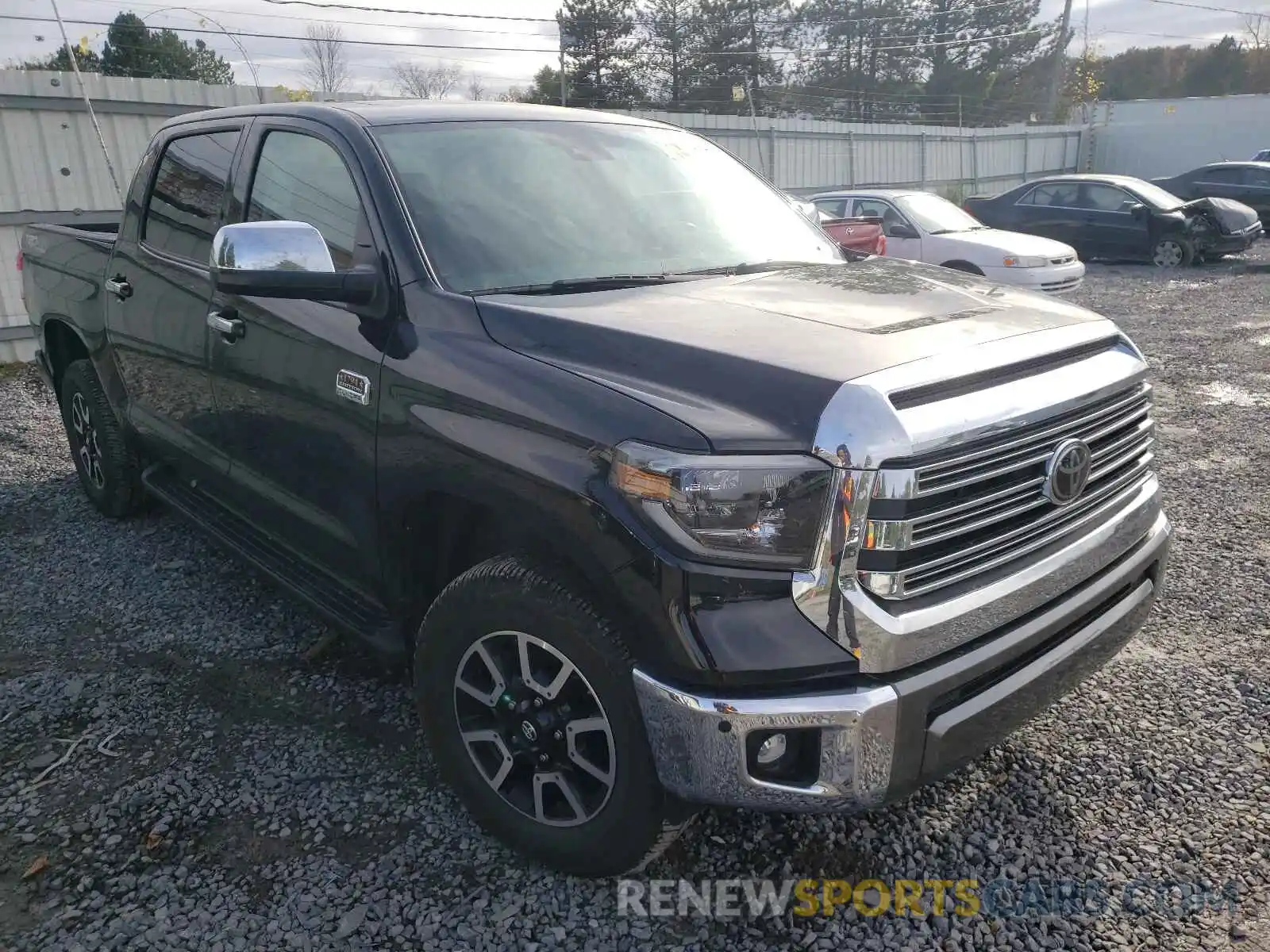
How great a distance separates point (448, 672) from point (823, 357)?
1.27m

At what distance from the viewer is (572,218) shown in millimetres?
3121

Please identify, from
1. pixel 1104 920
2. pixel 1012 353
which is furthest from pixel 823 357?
pixel 1104 920

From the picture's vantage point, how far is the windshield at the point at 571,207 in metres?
2.89

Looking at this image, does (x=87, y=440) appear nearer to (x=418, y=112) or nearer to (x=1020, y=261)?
(x=418, y=112)

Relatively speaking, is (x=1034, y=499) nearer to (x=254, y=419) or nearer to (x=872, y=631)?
(x=872, y=631)

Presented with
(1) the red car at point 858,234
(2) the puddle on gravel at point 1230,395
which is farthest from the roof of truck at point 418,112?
(2) the puddle on gravel at point 1230,395

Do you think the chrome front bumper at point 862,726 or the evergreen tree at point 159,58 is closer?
the chrome front bumper at point 862,726

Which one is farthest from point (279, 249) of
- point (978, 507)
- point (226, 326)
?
point (978, 507)

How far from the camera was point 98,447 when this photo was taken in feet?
16.6

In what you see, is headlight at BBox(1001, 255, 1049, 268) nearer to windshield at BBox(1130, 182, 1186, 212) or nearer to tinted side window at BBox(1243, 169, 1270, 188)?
windshield at BBox(1130, 182, 1186, 212)

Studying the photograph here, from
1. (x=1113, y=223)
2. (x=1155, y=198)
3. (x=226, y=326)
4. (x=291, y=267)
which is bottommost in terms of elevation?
(x=1113, y=223)

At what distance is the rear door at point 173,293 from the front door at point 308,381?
0.19m

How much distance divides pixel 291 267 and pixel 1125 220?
16.4 meters

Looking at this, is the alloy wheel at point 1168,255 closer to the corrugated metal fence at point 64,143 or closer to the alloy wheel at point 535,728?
the corrugated metal fence at point 64,143
